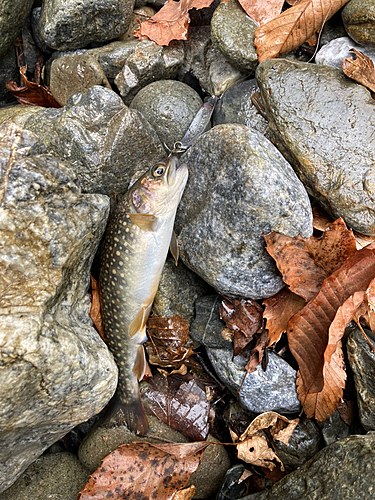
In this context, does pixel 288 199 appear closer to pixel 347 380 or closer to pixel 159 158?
pixel 159 158

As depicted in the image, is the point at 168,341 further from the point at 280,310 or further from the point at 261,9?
the point at 261,9

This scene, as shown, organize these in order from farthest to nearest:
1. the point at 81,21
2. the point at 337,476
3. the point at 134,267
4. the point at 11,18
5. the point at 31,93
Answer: the point at 31,93
the point at 81,21
the point at 11,18
the point at 134,267
the point at 337,476

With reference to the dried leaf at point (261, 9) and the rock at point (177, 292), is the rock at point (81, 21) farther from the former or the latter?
the rock at point (177, 292)

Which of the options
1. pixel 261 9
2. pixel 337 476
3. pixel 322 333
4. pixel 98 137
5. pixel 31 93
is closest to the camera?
pixel 337 476

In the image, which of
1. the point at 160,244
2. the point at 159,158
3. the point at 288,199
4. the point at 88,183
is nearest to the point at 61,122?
the point at 88,183

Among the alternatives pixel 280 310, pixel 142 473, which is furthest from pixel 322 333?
pixel 142 473

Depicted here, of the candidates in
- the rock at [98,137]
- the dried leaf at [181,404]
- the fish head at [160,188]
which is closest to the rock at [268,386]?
the dried leaf at [181,404]
